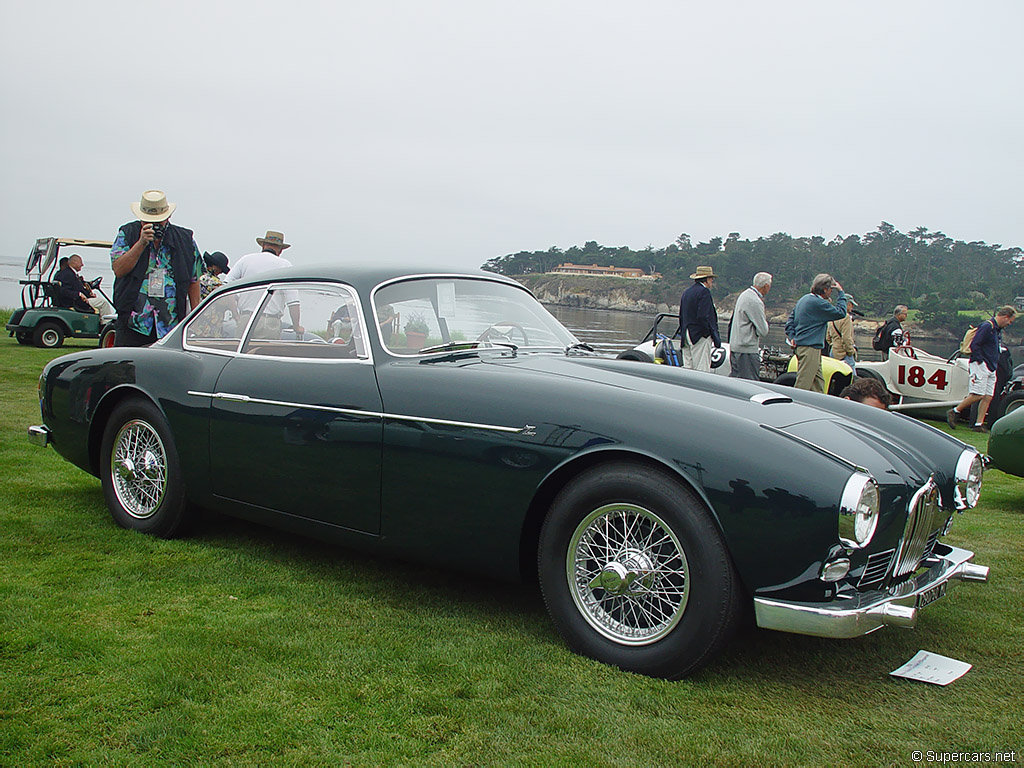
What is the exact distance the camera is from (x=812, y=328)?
958 cm

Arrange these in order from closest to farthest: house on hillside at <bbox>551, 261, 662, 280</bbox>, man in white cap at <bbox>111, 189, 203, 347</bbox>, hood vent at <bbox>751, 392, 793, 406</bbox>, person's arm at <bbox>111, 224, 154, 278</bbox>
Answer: hood vent at <bbox>751, 392, 793, 406</bbox> < person's arm at <bbox>111, 224, 154, 278</bbox> < man in white cap at <bbox>111, 189, 203, 347</bbox> < house on hillside at <bbox>551, 261, 662, 280</bbox>

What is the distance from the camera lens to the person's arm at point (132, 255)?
19.4 feet

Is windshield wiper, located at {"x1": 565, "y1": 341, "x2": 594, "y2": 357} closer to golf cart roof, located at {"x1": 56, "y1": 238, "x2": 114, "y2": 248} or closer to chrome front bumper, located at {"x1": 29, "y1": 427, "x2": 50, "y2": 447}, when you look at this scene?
chrome front bumper, located at {"x1": 29, "y1": 427, "x2": 50, "y2": 447}

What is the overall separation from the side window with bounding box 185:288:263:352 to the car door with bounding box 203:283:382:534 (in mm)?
113

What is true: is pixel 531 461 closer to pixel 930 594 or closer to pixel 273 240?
pixel 930 594

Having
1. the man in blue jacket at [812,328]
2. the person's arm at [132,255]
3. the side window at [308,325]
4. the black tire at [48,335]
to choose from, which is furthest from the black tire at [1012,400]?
the black tire at [48,335]

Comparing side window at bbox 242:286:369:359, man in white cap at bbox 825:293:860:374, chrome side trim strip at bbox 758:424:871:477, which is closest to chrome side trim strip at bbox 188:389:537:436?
side window at bbox 242:286:369:359

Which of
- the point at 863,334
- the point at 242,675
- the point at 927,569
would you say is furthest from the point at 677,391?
the point at 863,334

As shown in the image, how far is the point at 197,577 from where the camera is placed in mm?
3752

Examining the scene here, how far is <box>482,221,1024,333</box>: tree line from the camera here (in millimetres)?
67375

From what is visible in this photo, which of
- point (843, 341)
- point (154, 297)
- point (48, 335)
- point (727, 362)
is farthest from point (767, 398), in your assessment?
point (48, 335)

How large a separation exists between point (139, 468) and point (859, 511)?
11.8ft

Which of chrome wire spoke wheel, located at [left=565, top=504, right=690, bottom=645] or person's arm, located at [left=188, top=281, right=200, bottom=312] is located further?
person's arm, located at [left=188, top=281, right=200, bottom=312]

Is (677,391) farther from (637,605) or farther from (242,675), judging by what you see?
(242,675)
